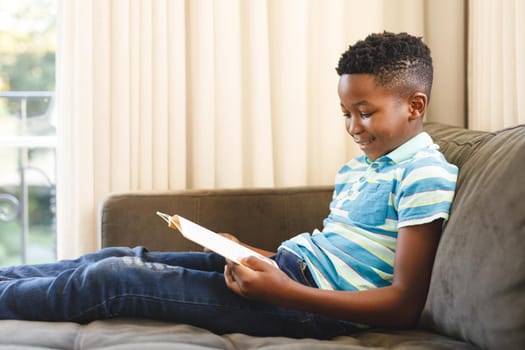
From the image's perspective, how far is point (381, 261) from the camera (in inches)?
55.8

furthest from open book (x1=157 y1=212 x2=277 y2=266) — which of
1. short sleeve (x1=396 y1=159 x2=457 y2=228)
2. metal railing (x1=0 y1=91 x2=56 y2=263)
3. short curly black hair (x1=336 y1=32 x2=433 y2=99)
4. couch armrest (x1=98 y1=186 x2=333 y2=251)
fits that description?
metal railing (x1=0 y1=91 x2=56 y2=263)

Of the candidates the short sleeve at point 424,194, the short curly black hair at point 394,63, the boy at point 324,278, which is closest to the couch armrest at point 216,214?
the boy at point 324,278

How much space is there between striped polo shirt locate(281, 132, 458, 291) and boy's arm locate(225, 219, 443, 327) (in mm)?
53

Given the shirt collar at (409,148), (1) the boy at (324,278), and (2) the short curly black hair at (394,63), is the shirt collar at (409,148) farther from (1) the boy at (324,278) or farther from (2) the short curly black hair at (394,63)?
(2) the short curly black hair at (394,63)

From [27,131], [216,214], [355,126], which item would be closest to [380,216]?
[355,126]

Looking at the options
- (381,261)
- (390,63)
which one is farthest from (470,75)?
(381,261)

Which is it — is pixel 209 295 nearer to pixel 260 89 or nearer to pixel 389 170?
pixel 389 170

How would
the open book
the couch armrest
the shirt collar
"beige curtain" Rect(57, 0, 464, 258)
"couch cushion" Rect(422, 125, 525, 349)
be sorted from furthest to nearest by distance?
"beige curtain" Rect(57, 0, 464, 258) < the couch armrest < the shirt collar < the open book < "couch cushion" Rect(422, 125, 525, 349)

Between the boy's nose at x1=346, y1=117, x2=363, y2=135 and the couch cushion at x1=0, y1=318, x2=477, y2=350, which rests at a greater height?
the boy's nose at x1=346, y1=117, x2=363, y2=135

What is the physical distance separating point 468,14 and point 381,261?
1274 millimetres

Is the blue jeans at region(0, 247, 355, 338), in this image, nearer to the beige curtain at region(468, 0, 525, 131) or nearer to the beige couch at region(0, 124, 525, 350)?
the beige couch at region(0, 124, 525, 350)

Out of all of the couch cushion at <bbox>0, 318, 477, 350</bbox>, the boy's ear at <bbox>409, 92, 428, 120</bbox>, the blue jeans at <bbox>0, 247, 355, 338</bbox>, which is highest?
the boy's ear at <bbox>409, 92, 428, 120</bbox>

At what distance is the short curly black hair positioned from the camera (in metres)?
1.55

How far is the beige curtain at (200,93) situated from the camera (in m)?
2.25
